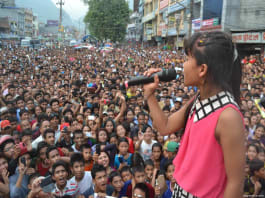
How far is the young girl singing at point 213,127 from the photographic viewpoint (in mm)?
984

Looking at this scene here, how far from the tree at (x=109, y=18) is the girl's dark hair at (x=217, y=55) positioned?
39.0 m

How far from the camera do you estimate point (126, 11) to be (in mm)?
39656

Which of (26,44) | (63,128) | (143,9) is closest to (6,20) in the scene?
(26,44)

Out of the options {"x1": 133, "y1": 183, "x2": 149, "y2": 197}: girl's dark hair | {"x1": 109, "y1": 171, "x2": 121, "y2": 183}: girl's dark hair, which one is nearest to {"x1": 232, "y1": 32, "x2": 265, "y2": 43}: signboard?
{"x1": 109, "y1": 171, "x2": 121, "y2": 183}: girl's dark hair

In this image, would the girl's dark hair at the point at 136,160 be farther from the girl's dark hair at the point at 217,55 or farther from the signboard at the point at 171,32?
the signboard at the point at 171,32

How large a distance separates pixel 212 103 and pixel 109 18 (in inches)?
1558

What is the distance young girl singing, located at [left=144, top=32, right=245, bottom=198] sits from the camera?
0.98m

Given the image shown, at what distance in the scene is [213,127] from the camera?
1023 mm

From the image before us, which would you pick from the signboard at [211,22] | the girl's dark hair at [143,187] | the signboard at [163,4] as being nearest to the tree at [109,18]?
the signboard at [163,4]

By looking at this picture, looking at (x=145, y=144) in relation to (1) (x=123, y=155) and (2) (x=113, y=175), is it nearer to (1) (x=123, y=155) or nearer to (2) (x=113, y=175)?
(1) (x=123, y=155)

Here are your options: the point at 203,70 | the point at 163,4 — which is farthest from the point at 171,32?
the point at 203,70

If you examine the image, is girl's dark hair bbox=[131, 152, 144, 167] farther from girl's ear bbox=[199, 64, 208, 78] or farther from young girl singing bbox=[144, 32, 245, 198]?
girl's ear bbox=[199, 64, 208, 78]

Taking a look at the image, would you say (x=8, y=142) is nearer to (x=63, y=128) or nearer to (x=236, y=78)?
(x=63, y=128)

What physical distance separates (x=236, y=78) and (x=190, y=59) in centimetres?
24
